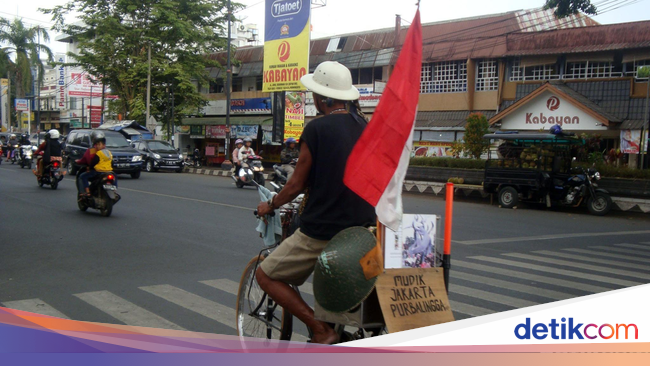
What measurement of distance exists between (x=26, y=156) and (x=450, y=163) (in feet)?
61.3

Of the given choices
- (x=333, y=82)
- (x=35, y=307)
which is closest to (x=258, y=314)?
(x=333, y=82)

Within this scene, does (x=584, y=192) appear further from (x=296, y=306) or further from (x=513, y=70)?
(x=296, y=306)

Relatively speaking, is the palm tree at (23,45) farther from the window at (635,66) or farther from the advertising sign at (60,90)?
the window at (635,66)

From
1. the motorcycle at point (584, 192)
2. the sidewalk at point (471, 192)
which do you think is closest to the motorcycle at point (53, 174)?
the sidewalk at point (471, 192)

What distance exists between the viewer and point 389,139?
2848 mm

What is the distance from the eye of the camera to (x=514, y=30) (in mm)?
26047

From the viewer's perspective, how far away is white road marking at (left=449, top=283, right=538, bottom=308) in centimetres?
561

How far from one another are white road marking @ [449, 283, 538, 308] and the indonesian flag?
126 inches

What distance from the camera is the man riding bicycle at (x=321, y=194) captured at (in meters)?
3.10

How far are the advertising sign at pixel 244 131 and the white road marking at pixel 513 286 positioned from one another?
29.1 metres

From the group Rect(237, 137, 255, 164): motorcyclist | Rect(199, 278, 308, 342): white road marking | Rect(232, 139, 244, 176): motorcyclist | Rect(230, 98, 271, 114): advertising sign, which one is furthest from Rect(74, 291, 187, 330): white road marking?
Rect(230, 98, 271, 114): advertising sign

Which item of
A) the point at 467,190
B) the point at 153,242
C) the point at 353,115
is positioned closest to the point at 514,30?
the point at 467,190

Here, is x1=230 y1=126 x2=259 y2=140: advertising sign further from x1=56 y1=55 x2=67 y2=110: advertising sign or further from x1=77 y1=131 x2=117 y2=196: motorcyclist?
x1=56 y1=55 x2=67 y2=110: advertising sign

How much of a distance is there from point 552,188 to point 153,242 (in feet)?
36.6
